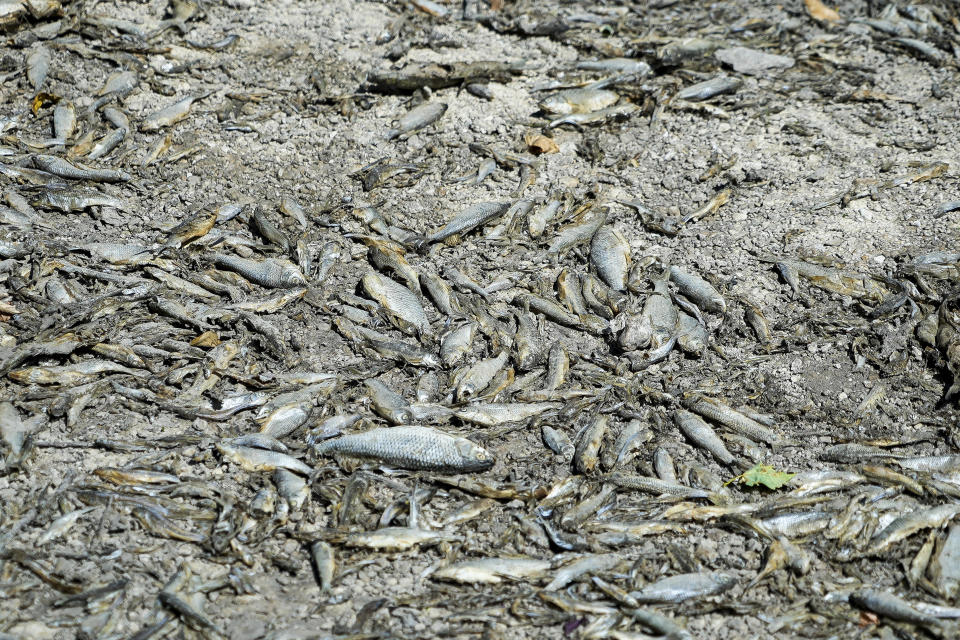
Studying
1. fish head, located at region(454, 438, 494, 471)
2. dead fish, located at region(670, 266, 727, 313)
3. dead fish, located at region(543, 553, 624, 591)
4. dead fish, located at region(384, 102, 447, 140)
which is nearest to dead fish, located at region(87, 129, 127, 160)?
dead fish, located at region(384, 102, 447, 140)

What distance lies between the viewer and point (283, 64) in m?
7.16

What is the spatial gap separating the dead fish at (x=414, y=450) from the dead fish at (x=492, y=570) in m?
0.55

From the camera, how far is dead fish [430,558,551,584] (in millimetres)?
3729

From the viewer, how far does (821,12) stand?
8195 mm

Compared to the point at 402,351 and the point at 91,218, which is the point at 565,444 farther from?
the point at 91,218

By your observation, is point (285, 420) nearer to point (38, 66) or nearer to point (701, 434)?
point (701, 434)

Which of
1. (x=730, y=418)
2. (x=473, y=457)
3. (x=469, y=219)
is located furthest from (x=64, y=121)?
(x=730, y=418)

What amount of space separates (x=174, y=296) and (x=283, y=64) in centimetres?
Answer: 286

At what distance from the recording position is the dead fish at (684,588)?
3.66 meters

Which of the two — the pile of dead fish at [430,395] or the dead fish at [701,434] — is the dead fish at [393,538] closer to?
the pile of dead fish at [430,395]

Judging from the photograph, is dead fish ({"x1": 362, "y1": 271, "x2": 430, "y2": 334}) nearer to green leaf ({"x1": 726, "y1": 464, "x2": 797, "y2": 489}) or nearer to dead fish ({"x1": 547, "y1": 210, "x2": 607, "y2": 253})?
dead fish ({"x1": 547, "y1": 210, "x2": 607, "y2": 253})

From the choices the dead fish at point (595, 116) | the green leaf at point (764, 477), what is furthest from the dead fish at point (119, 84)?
the green leaf at point (764, 477)

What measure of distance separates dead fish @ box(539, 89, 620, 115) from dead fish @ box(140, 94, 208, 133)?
108 inches

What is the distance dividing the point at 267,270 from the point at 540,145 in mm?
2340
